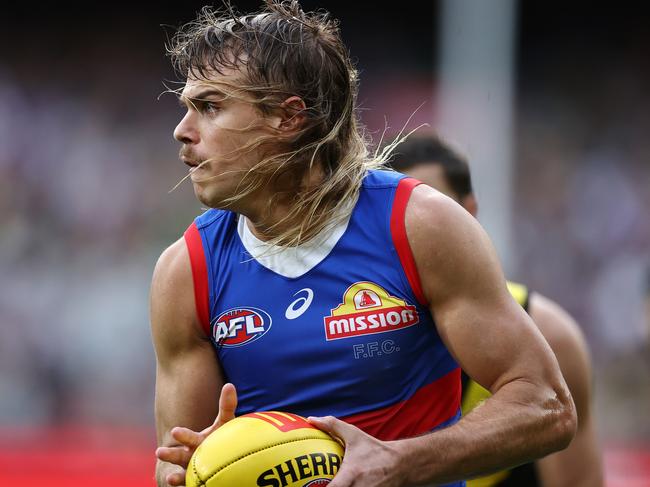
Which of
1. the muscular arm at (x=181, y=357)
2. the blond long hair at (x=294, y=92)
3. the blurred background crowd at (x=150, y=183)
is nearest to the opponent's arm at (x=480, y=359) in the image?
the blond long hair at (x=294, y=92)

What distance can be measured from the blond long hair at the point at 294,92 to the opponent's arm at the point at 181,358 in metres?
0.32

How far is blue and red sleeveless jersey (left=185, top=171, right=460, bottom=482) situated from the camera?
3.33 metres

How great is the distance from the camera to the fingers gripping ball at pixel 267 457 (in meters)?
2.95

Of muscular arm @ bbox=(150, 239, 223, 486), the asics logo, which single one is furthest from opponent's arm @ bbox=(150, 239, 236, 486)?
the asics logo

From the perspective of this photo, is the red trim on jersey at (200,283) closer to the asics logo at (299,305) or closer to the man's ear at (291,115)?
the asics logo at (299,305)

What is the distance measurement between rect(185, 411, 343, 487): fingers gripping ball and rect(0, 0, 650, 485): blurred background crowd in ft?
31.2

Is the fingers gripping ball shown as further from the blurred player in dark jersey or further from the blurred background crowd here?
the blurred background crowd

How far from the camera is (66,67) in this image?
1447 cm

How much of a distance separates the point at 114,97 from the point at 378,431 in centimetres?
1140

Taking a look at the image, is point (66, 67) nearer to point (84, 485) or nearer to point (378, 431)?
point (84, 485)

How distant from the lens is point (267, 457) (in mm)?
2959

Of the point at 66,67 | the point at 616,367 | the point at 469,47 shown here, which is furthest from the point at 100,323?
the point at 616,367

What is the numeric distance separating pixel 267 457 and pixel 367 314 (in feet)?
1.87

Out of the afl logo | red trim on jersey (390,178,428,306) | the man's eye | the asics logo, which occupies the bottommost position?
the afl logo
